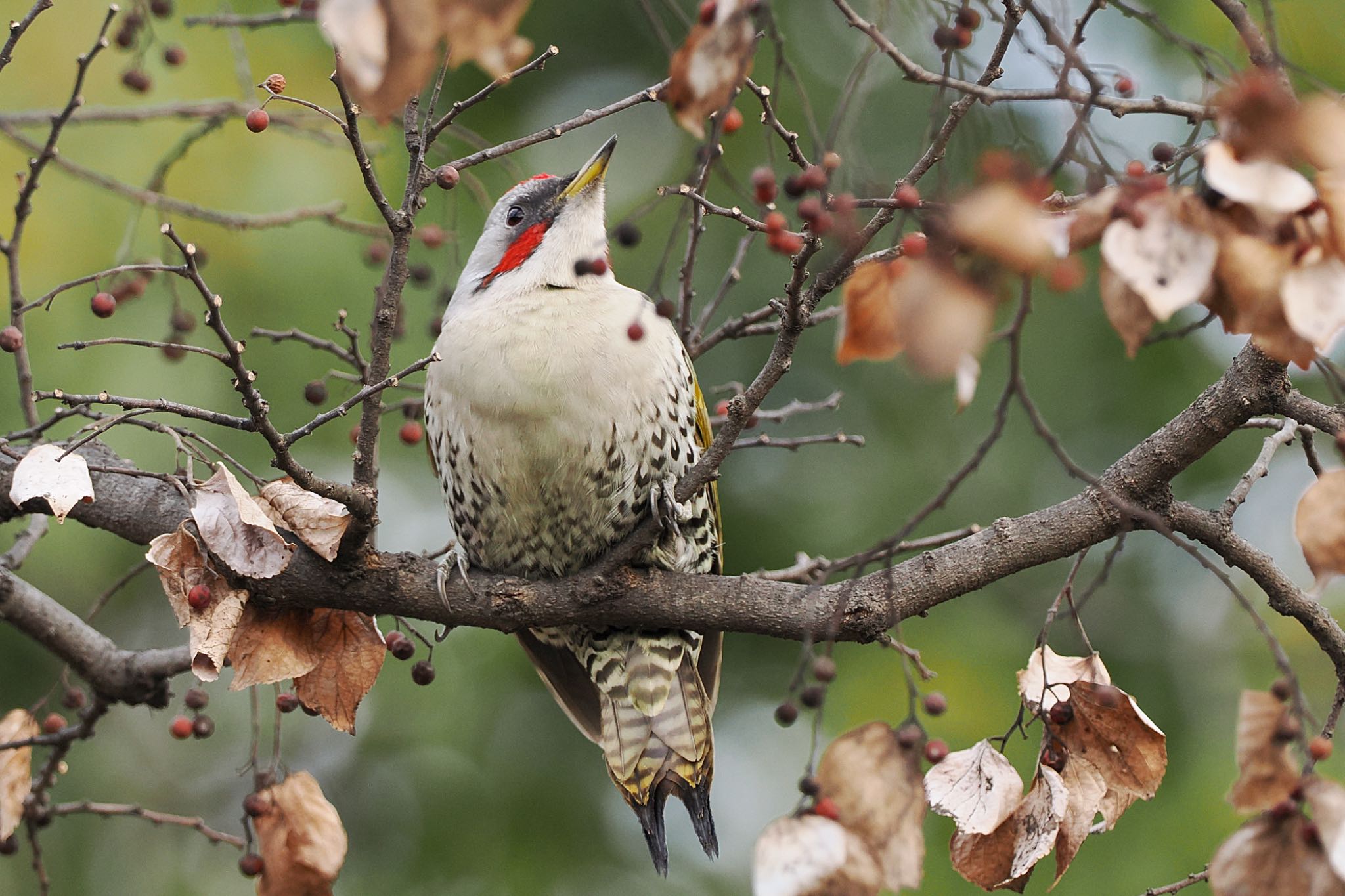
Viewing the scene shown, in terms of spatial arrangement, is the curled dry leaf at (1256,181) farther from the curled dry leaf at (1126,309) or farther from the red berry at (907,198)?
the red berry at (907,198)

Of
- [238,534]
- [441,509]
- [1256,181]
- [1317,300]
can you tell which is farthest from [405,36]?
[441,509]

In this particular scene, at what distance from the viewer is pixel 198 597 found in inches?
99.3

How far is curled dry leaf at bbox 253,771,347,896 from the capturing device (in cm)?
263

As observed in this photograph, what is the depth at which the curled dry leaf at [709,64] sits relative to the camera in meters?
1.44

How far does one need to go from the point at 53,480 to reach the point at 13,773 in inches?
35.3

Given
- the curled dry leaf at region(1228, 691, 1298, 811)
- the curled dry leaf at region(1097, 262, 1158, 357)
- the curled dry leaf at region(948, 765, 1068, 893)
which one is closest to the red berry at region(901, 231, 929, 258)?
the curled dry leaf at region(1097, 262, 1158, 357)

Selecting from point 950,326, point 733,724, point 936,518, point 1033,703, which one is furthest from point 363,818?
point 950,326

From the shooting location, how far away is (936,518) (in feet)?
18.7

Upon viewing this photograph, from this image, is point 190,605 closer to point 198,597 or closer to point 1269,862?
point 198,597

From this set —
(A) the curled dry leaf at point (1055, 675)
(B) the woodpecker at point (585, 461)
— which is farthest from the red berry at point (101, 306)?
(A) the curled dry leaf at point (1055, 675)

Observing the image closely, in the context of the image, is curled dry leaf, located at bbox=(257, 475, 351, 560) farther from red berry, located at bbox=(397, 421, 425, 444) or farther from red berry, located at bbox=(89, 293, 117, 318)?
red berry, located at bbox=(397, 421, 425, 444)

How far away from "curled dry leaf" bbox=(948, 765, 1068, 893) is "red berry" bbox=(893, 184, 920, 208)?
1140 millimetres

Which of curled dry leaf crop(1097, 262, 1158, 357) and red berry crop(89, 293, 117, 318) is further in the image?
red berry crop(89, 293, 117, 318)

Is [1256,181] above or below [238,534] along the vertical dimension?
above
